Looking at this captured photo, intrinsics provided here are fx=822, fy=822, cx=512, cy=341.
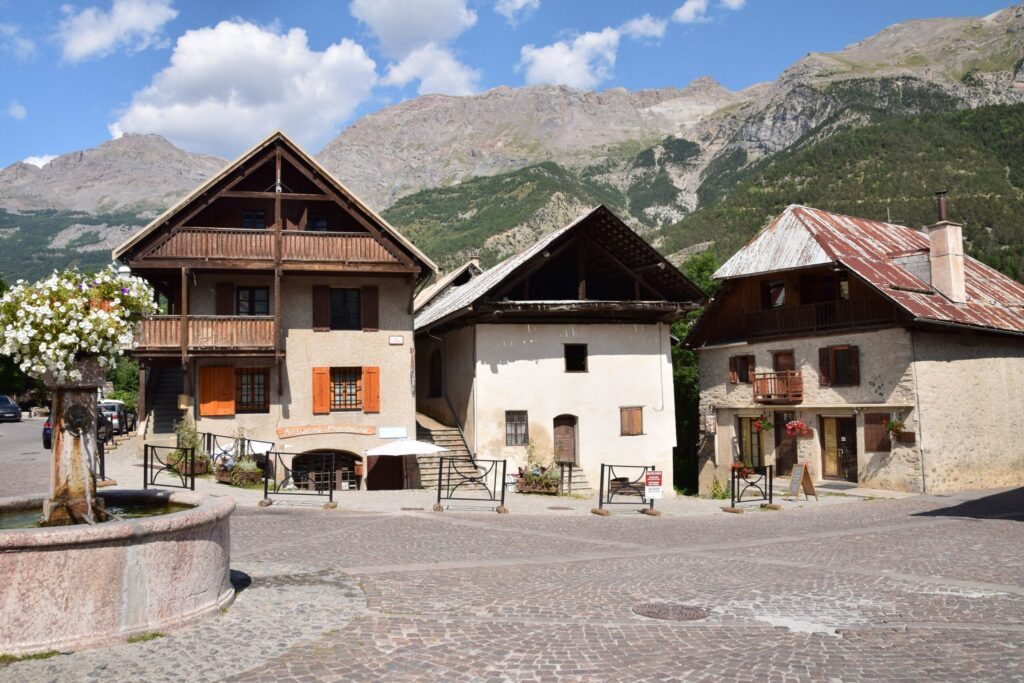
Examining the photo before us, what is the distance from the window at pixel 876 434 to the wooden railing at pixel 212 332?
19.1 m

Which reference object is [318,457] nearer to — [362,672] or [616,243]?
[616,243]

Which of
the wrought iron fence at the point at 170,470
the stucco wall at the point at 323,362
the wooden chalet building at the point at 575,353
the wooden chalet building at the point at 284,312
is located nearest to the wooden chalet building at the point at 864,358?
the wooden chalet building at the point at 575,353

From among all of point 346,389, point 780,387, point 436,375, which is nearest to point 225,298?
point 346,389

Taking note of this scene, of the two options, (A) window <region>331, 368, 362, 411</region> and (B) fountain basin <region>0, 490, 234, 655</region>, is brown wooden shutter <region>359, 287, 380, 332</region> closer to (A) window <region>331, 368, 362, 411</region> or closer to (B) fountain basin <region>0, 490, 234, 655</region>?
(A) window <region>331, 368, 362, 411</region>

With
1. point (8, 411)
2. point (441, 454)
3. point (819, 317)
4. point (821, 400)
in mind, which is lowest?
point (441, 454)

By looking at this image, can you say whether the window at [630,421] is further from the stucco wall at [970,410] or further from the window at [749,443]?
the stucco wall at [970,410]

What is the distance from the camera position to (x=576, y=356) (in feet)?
90.9

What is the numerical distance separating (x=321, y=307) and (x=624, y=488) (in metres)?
11.0

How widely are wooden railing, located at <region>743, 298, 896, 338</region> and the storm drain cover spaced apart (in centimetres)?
1953

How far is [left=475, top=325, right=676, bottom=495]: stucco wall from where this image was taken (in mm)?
26281

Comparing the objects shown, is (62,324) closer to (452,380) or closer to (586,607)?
(586,607)

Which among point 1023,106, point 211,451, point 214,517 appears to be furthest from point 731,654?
point 1023,106

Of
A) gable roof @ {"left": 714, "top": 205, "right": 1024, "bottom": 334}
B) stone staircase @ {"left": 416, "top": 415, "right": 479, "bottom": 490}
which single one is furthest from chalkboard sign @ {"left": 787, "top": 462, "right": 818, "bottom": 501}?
stone staircase @ {"left": 416, "top": 415, "right": 479, "bottom": 490}

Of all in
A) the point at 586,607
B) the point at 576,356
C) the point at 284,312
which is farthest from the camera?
the point at 576,356
